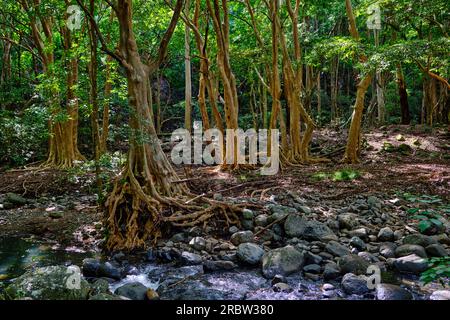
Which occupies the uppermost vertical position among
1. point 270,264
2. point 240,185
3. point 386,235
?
point 240,185

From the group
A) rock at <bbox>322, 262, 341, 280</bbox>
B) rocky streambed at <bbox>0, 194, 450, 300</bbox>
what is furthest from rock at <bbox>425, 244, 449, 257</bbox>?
rock at <bbox>322, 262, 341, 280</bbox>

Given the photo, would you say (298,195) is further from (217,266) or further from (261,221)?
(217,266)

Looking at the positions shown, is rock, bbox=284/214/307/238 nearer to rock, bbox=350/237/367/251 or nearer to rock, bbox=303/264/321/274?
rock, bbox=350/237/367/251

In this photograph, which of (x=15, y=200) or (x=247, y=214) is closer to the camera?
(x=247, y=214)

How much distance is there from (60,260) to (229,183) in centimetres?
491

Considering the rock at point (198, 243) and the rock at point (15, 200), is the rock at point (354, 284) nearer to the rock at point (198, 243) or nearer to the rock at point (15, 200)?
the rock at point (198, 243)

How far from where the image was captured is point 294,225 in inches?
261

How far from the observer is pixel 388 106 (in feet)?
76.1

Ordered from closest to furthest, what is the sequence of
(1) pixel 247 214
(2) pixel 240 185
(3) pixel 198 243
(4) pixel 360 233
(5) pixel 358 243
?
1. (5) pixel 358 243
2. (3) pixel 198 243
3. (4) pixel 360 233
4. (1) pixel 247 214
5. (2) pixel 240 185

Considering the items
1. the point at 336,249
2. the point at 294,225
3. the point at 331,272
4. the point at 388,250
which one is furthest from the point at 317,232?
the point at 331,272

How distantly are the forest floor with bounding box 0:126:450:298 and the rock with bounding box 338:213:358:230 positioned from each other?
17mm

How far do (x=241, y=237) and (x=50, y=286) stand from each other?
10.1 ft

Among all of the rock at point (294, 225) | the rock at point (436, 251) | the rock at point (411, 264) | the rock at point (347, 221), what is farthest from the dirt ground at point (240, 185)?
the rock at point (411, 264)
